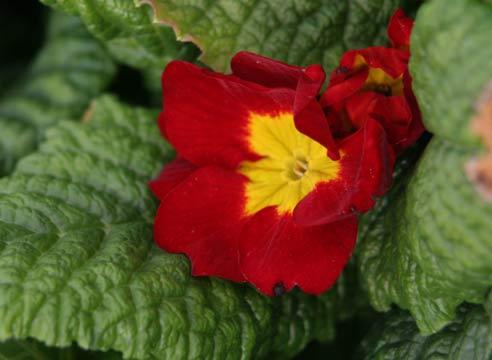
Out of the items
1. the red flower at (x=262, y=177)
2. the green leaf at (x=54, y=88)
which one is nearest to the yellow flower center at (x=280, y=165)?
the red flower at (x=262, y=177)

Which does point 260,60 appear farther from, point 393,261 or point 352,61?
point 393,261

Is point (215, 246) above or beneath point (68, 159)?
above

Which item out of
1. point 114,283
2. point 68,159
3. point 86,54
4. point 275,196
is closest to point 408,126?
point 275,196

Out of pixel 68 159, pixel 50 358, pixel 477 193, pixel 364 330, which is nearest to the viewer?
pixel 477 193

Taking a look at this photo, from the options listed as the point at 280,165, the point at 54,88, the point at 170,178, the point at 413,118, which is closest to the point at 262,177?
the point at 280,165

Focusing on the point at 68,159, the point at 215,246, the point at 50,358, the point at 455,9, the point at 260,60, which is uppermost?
the point at 455,9

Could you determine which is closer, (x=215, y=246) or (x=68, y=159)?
(x=215, y=246)

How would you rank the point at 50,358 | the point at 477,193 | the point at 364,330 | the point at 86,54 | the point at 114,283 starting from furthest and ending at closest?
the point at 86,54 < the point at 364,330 < the point at 50,358 < the point at 114,283 < the point at 477,193
